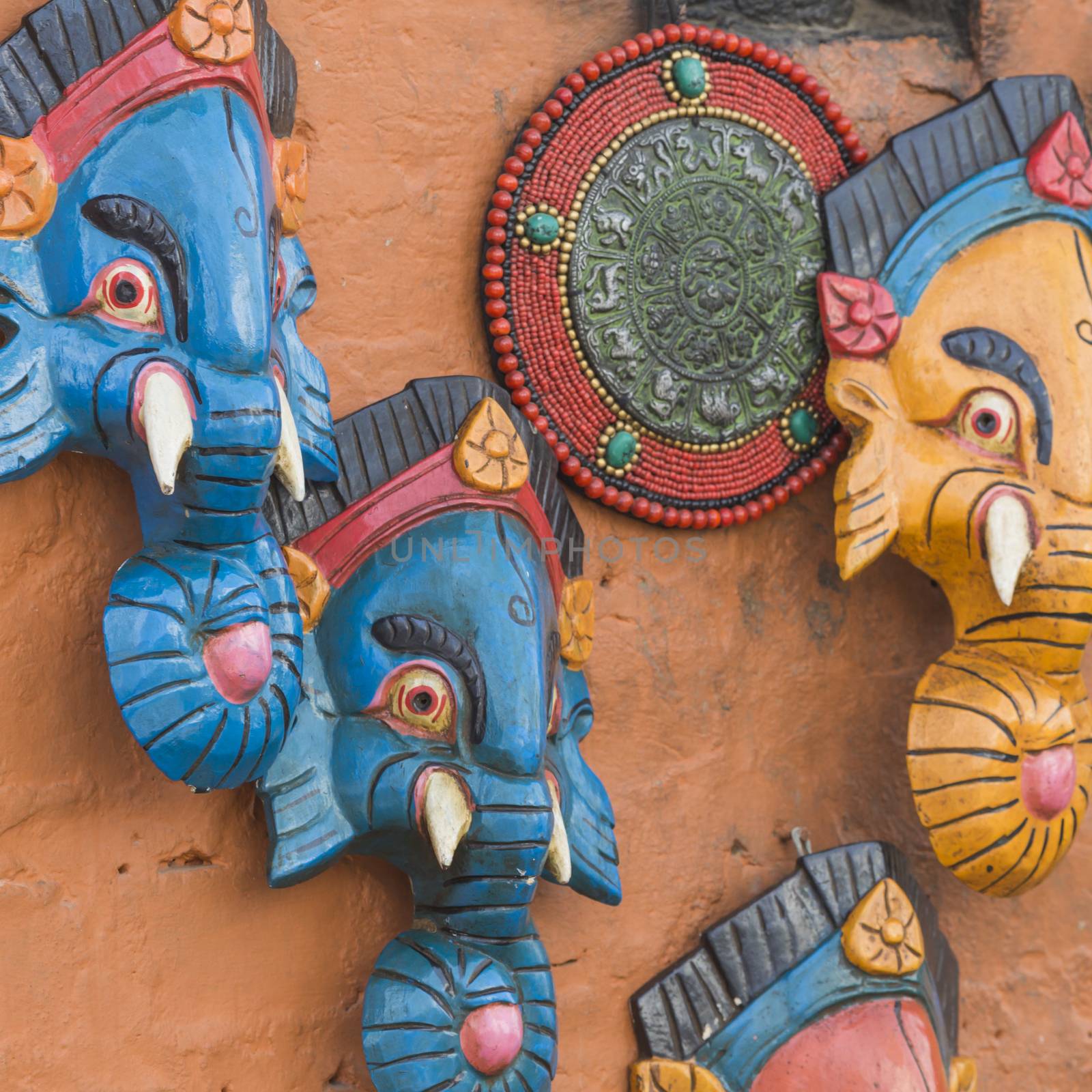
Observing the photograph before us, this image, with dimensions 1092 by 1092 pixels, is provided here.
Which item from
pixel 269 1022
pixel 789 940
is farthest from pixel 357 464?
pixel 789 940

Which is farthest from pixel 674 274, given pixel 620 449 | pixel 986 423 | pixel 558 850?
pixel 558 850

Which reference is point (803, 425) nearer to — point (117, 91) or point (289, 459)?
point (289, 459)

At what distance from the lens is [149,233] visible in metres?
1.26

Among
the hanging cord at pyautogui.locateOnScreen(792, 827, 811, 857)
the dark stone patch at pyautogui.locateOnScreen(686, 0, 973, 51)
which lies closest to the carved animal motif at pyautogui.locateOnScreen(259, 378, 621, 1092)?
the hanging cord at pyautogui.locateOnScreen(792, 827, 811, 857)

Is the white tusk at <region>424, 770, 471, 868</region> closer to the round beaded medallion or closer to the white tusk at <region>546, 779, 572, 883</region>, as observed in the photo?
the white tusk at <region>546, 779, 572, 883</region>

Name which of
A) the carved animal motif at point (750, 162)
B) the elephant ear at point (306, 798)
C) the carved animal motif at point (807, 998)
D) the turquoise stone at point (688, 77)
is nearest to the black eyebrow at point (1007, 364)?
the carved animal motif at point (750, 162)

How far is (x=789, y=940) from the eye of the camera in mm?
1693

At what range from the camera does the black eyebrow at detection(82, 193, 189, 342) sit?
1.25 meters

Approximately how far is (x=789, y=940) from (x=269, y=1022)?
542mm

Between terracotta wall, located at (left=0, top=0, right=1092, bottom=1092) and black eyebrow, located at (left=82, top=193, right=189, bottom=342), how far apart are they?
0.56 feet

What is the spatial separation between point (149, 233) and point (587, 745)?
0.70 meters

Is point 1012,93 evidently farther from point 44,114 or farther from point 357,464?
point 44,114

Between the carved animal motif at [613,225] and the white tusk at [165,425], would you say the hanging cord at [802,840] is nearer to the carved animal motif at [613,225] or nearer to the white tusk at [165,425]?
the carved animal motif at [613,225]

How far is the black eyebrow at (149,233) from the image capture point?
1.25 meters
